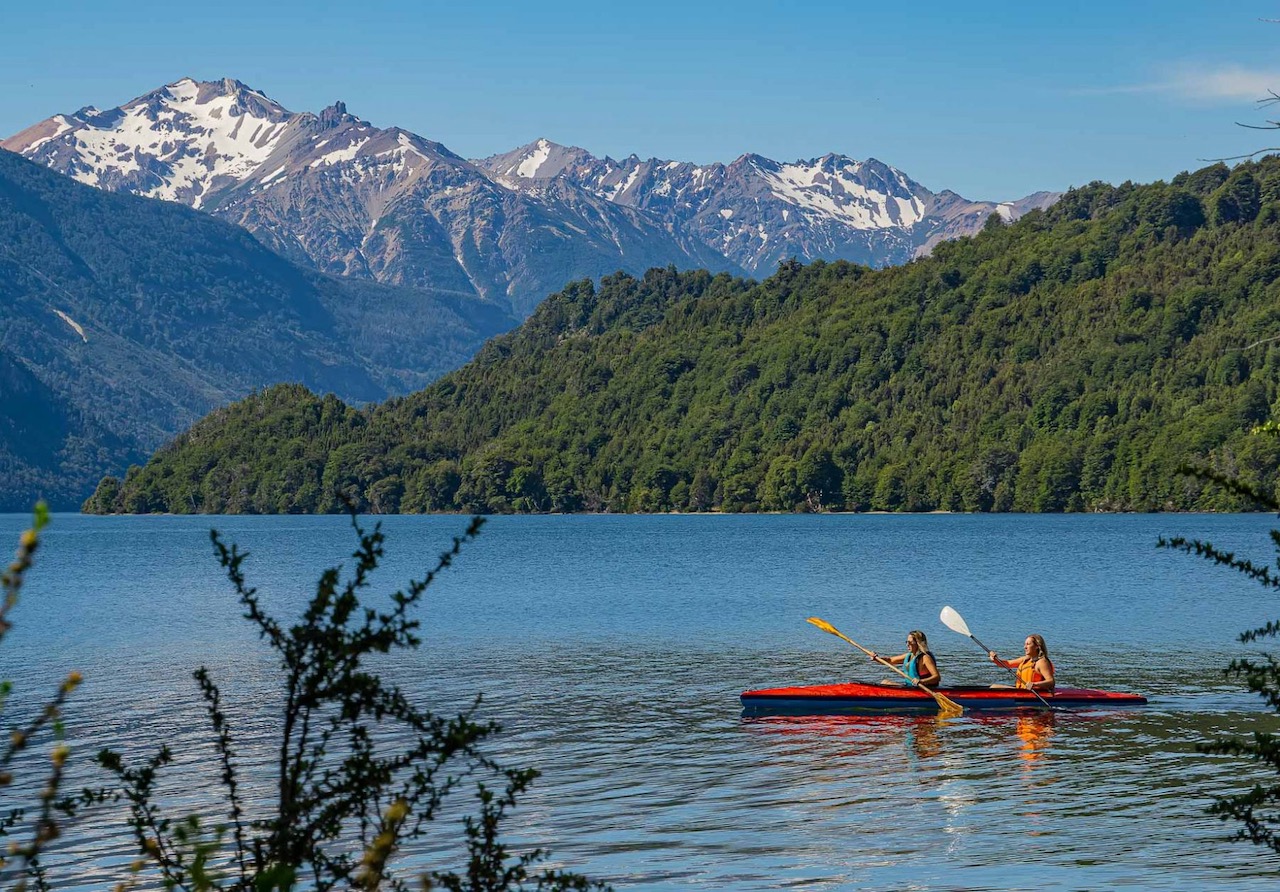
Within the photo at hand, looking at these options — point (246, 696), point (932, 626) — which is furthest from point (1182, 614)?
point (246, 696)

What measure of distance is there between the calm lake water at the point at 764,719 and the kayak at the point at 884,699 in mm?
376

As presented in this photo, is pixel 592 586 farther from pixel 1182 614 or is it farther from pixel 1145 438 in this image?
pixel 1145 438

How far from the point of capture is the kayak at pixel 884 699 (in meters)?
35.2

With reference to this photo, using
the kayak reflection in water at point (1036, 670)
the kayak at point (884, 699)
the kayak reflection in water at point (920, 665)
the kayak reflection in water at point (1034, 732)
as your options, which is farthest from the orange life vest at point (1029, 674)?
the kayak reflection in water at point (920, 665)

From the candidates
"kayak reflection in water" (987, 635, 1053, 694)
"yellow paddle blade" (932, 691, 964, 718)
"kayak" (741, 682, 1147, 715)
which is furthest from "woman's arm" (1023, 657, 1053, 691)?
"yellow paddle blade" (932, 691, 964, 718)

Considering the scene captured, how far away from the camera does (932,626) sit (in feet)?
200

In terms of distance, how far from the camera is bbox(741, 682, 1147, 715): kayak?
116 feet

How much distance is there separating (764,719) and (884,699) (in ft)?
8.45

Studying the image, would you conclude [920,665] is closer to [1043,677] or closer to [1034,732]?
[1043,677]

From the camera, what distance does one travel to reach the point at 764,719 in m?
35.0

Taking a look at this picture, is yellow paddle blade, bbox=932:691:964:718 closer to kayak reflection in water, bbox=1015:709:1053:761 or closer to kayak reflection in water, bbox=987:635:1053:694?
kayak reflection in water, bbox=1015:709:1053:761

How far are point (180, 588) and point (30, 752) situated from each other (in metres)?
60.8

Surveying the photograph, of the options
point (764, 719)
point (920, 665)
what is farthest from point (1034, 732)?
point (764, 719)

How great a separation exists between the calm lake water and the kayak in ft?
1.23
